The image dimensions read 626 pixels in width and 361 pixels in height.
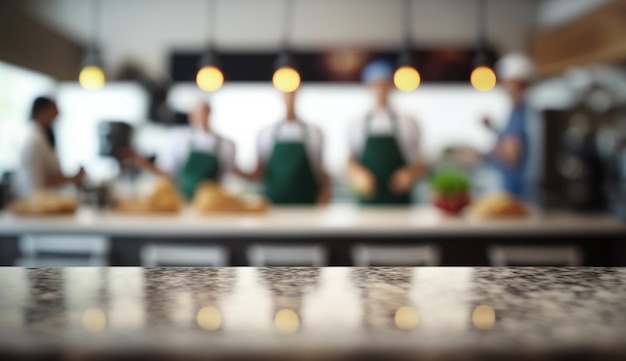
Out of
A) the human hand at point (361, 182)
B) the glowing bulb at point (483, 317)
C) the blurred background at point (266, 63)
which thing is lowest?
the glowing bulb at point (483, 317)

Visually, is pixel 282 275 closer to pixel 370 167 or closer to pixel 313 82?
pixel 370 167

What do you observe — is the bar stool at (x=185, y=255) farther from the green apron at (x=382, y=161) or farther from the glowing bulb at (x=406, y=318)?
the glowing bulb at (x=406, y=318)

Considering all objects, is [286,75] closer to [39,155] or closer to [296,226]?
[296,226]

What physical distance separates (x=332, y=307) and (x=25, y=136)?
3828 mm

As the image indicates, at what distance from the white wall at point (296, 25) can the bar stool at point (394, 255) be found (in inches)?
155

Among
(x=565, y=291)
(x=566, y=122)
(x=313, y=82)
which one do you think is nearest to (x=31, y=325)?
(x=565, y=291)

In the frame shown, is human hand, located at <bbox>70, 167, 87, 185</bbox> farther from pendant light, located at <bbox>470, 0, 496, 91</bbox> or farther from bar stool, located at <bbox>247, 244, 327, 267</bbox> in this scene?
pendant light, located at <bbox>470, 0, 496, 91</bbox>

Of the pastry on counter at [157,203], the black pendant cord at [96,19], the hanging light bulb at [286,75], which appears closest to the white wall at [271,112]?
the black pendant cord at [96,19]

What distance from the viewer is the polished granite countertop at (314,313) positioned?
66 centimetres

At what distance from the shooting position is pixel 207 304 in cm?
87

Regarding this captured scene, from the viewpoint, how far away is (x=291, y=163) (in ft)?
16.4

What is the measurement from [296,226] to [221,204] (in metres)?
0.66

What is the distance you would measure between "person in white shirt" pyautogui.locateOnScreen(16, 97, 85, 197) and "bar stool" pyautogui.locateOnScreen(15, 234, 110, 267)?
64cm

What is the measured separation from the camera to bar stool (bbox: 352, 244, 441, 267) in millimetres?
3428
